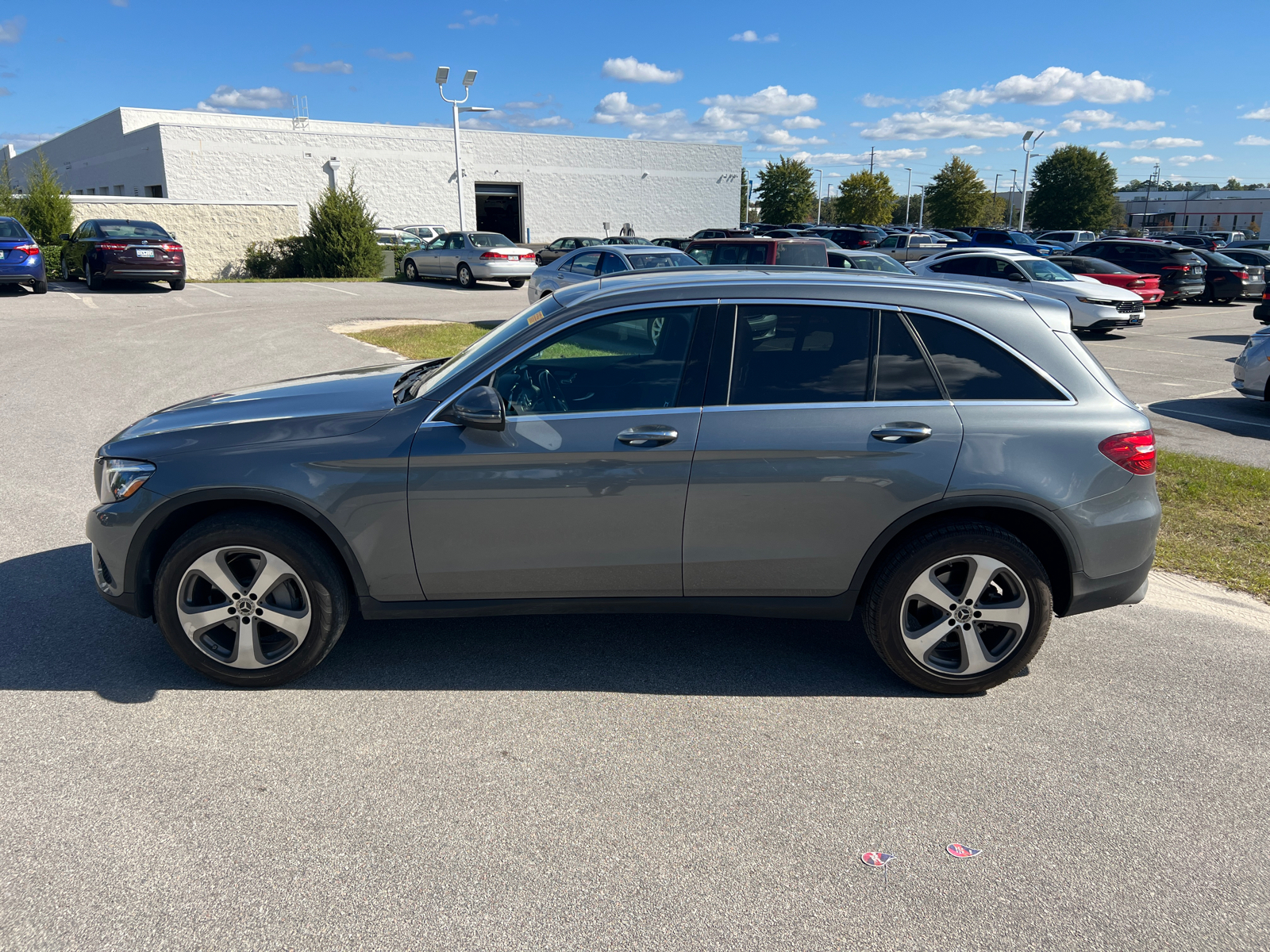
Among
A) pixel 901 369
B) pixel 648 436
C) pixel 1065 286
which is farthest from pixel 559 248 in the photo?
pixel 648 436

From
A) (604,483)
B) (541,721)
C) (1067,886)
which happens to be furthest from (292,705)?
(1067,886)

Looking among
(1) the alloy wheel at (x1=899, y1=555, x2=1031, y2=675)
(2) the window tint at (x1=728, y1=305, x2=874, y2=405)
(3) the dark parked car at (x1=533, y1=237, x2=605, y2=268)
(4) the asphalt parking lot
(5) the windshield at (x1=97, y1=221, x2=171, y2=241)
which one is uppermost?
(5) the windshield at (x1=97, y1=221, x2=171, y2=241)

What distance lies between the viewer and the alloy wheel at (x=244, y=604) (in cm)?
396

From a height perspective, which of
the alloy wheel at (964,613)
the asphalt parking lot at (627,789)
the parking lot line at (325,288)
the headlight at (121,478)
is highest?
the parking lot line at (325,288)

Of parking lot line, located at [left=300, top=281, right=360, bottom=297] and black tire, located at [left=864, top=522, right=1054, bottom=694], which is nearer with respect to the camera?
black tire, located at [left=864, top=522, right=1054, bottom=694]

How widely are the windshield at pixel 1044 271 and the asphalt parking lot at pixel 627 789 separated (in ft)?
49.6

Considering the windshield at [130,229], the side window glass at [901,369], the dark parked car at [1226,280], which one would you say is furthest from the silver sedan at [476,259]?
the side window glass at [901,369]

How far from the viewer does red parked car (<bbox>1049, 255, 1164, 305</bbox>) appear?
21.6m

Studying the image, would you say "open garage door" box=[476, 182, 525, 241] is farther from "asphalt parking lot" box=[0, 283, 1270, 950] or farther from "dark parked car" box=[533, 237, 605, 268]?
"asphalt parking lot" box=[0, 283, 1270, 950]

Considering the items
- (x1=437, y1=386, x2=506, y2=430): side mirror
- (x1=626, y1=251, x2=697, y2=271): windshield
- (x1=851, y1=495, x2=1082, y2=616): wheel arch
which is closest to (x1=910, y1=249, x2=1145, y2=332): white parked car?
(x1=626, y1=251, x2=697, y2=271): windshield

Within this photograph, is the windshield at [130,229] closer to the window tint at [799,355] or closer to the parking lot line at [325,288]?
the parking lot line at [325,288]

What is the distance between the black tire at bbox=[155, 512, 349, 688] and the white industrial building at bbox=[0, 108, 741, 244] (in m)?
40.9

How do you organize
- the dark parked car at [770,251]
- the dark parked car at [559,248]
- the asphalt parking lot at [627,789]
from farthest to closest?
the dark parked car at [559,248], the dark parked car at [770,251], the asphalt parking lot at [627,789]

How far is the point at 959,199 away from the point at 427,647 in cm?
8051
